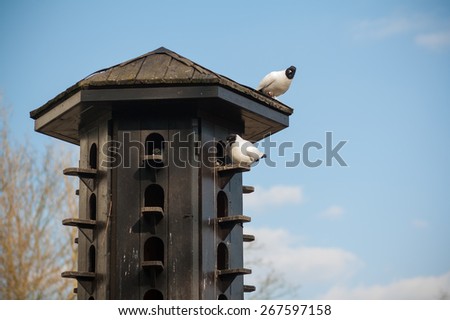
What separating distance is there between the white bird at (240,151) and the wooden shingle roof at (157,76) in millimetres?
372

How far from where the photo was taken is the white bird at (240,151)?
802 centimetres

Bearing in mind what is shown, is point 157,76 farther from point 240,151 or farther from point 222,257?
point 222,257

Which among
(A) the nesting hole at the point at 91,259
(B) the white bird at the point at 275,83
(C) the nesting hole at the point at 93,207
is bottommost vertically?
(A) the nesting hole at the point at 91,259

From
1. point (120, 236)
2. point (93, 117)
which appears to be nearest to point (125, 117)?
point (93, 117)

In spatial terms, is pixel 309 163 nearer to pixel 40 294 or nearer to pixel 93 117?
pixel 93 117

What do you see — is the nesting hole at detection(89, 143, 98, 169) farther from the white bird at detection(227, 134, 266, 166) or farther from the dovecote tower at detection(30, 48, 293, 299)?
the white bird at detection(227, 134, 266, 166)

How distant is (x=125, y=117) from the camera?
7.86 metres

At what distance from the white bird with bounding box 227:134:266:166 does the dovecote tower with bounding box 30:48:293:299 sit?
8cm

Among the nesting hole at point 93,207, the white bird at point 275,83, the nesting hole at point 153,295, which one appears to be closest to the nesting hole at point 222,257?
the nesting hole at point 153,295

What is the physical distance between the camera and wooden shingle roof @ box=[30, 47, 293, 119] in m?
7.61

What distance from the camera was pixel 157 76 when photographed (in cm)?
768

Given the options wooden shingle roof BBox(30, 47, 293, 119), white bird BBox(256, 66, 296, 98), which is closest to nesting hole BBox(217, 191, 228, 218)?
wooden shingle roof BBox(30, 47, 293, 119)

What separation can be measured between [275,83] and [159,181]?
1677 mm

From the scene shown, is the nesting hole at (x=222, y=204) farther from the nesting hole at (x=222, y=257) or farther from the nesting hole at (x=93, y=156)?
the nesting hole at (x=93, y=156)
